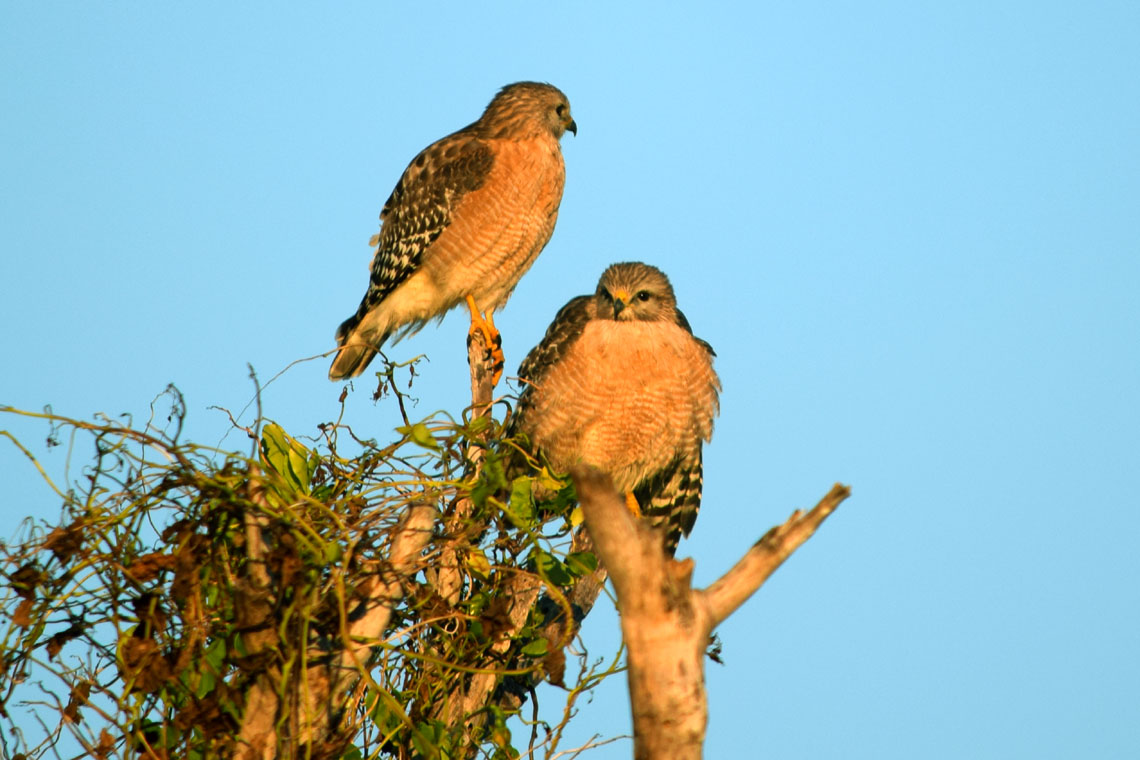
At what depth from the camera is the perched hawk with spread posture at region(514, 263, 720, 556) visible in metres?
5.85

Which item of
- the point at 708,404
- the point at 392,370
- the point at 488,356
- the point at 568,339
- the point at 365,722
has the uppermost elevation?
the point at 488,356

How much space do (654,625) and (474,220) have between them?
4.76 metres

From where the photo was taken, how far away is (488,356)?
7.05 meters

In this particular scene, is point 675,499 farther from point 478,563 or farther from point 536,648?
point 478,563

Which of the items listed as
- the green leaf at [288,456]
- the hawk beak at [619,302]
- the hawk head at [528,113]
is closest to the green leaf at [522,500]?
the green leaf at [288,456]

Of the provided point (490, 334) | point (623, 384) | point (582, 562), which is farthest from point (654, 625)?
point (490, 334)

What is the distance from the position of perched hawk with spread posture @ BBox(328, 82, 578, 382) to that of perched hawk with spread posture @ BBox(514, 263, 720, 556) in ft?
4.06

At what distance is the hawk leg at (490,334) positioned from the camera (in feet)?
23.1

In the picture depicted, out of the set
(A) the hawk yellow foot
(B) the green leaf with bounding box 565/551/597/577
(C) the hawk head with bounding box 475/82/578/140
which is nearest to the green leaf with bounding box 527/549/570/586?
(B) the green leaf with bounding box 565/551/597/577

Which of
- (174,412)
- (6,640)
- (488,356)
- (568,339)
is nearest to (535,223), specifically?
(488,356)

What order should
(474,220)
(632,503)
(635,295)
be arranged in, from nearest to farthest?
(635,295) → (632,503) → (474,220)

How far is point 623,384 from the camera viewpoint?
5836 millimetres

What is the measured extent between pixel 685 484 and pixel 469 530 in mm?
2733

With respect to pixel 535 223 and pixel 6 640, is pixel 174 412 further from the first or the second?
pixel 535 223
